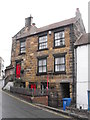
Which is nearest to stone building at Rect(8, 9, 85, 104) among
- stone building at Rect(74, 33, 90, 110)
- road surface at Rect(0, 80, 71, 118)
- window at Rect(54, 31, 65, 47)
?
window at Rect(54, 31, 65, 47)

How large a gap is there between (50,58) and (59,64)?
1399 mm

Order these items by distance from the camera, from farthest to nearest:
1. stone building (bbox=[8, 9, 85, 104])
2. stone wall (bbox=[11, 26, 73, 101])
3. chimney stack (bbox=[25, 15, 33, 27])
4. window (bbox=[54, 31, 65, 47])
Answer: chimney stack (bbox=[25, 15, 33, 27]), window (bbox=[54, 31, 65, 47]), stone building (bbox=[8, 9, 85, 104]), stone wall (bbox=[11, 26, 73, 101])

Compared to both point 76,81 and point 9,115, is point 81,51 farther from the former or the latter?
point 9,115

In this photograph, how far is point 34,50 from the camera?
2131cm

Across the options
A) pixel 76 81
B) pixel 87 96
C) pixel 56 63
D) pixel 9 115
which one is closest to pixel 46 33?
pixel 56 63

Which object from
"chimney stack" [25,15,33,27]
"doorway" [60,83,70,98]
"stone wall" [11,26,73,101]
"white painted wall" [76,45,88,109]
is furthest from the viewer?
"chimney stack" [25,15,33,27]

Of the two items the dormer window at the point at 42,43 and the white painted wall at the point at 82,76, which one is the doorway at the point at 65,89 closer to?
the white painted wall at the point at 82,76

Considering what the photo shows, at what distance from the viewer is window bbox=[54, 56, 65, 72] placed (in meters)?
18.6

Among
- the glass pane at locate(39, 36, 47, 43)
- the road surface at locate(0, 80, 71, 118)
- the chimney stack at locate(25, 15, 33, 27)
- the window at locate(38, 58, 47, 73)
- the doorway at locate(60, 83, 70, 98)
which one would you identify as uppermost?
the chimney stack at locate(25, 15, 33, 27)

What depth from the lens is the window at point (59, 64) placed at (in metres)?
18.6

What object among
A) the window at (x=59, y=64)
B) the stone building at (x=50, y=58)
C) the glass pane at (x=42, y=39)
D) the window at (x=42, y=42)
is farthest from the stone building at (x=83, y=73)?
the glass pane at (x=42, y=39)

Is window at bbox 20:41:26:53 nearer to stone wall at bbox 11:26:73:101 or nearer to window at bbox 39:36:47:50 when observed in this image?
stone wall at bbox 11:26:73:101

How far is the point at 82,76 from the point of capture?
16.6 meters

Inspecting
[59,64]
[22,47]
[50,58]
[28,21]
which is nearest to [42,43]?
[50,58]
